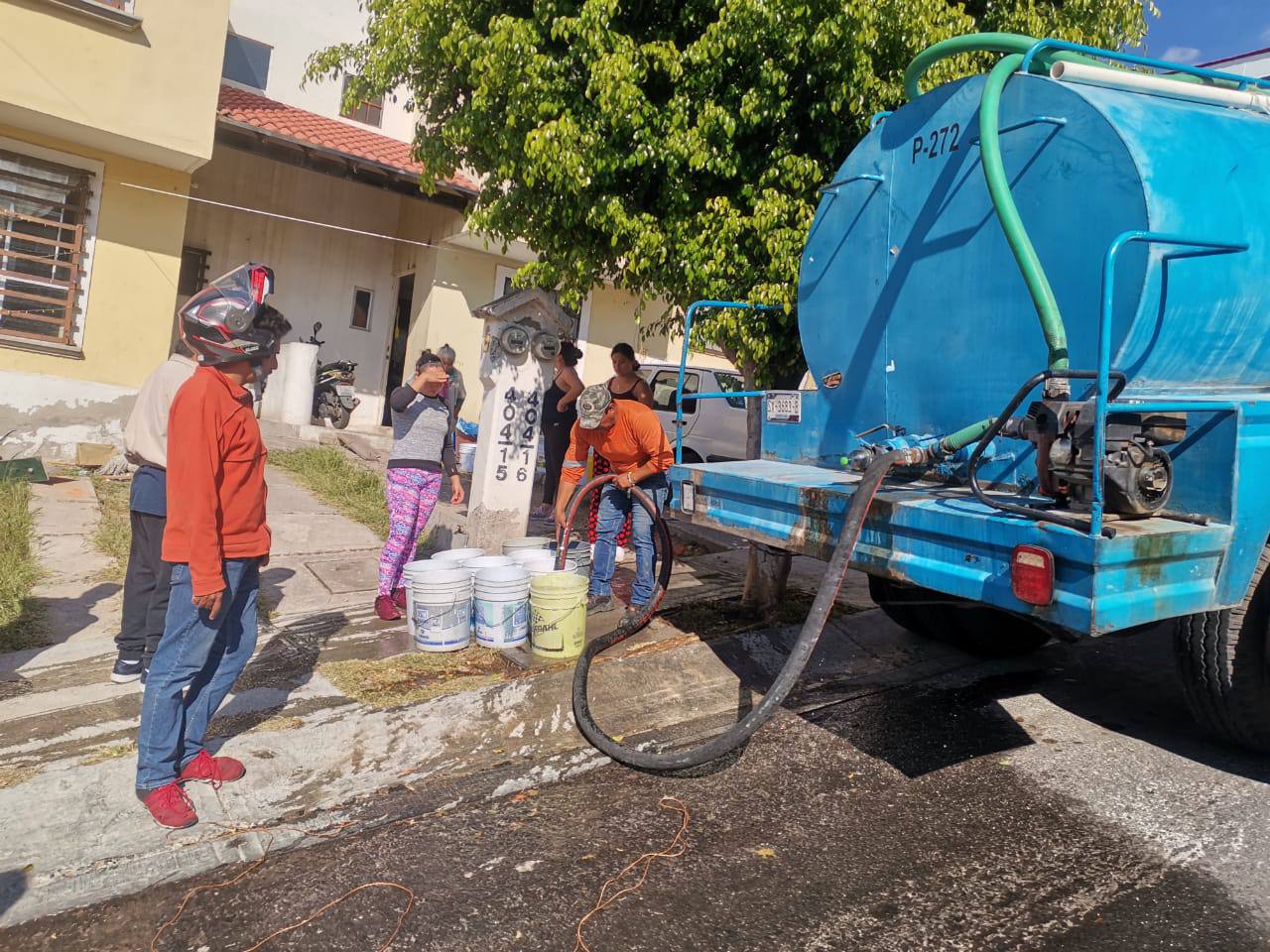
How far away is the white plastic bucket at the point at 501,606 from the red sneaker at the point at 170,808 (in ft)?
6.17

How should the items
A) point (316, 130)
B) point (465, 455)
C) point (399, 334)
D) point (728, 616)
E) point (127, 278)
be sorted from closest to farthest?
point (728, 616), point (465, 455), point (127, 278), point (316, 130), point (399, 334)

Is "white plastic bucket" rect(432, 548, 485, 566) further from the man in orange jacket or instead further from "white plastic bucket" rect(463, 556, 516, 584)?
the man in orange jacket

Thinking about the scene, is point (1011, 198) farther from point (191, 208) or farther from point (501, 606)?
point (191, 208)

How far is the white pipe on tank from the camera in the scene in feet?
11.3

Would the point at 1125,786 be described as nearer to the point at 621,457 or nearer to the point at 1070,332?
the point at 1070,332

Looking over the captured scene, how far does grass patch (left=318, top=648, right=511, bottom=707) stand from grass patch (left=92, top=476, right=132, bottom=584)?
1.82 metres

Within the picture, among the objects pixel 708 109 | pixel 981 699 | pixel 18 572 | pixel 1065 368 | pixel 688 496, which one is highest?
pixel 708 109

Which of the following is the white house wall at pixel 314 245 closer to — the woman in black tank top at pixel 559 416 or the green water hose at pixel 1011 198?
the woman in black tank top at pixel 559 416

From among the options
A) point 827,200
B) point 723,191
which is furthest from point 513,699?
point 723,191

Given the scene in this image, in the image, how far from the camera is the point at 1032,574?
2.81 m

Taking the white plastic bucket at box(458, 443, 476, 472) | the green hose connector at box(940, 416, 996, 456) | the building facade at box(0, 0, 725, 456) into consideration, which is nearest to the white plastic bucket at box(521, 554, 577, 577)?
the green hose connector at box(940, 416, 996, 456)

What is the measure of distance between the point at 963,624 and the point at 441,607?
3.00 metres

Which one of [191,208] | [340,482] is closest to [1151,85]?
[340,482]

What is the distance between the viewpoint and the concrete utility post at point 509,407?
6.02 m
